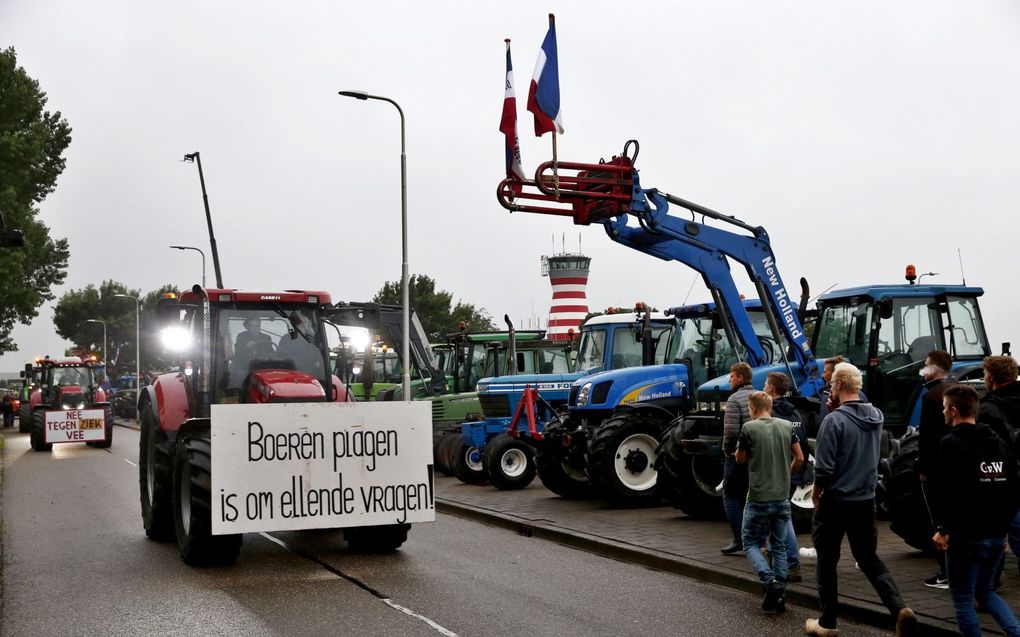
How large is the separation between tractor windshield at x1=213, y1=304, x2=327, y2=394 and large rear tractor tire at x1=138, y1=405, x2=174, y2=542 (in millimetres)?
1178

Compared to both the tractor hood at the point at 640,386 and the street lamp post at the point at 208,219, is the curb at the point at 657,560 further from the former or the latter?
the street lamp post at the point at 208,219

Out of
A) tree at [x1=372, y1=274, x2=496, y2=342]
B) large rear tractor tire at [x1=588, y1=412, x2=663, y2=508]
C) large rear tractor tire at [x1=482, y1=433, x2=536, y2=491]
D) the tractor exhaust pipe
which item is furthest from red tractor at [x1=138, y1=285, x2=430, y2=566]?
tree at [x1=372, y1=274, x2=496, y2=342]

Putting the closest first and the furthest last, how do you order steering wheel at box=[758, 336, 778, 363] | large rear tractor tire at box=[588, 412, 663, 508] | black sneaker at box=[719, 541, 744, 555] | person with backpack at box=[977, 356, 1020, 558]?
person with backpack at box=[977, 356, 1020, 558], black sneaker at box=[719, 541, 744, 555], steering wheel at box=[758, 336, 778, 363], large rear tractor tire at box=[588, 412, 663, 508]

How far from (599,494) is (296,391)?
4.87 m

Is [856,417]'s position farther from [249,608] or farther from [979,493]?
[249,608]

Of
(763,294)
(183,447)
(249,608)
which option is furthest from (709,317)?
(249,608)

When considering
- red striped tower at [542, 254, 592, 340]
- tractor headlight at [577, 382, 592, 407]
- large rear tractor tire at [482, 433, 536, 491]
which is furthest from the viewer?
red striped tower at [542, 254, 592, 340]

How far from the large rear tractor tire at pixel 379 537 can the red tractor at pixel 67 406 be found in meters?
25.2

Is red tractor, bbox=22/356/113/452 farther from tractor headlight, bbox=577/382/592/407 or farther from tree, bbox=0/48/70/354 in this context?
tractor headlight, bbox=577/382/592/407

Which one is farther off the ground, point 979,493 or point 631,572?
point 979,493

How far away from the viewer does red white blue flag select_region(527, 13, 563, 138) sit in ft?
47.2

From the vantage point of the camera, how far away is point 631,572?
33.9ft

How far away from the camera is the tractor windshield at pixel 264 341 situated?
12.2 meters

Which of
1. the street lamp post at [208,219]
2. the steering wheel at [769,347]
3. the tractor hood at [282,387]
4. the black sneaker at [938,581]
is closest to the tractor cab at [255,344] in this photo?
the tractor hood at [282,387]
